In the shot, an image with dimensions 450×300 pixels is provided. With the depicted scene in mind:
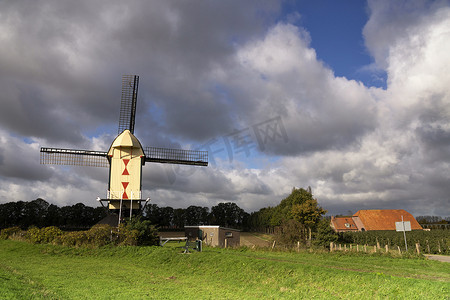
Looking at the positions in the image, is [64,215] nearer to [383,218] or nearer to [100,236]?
[100,236]

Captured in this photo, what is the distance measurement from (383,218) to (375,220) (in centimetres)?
224

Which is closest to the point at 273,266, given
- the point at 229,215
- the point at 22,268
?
the point at 22,268

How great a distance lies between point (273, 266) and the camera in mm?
16328

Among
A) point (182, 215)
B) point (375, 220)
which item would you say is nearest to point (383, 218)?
point (375, 220)

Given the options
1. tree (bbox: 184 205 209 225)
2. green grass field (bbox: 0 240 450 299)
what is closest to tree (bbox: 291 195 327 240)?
green grass field (bbox: 0 240 450 299)

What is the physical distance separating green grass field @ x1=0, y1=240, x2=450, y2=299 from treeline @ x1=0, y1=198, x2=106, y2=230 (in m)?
65.7

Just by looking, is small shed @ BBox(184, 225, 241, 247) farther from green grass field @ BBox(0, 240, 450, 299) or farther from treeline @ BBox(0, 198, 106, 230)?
treeline @ BBox(0, 198, 106, 230)

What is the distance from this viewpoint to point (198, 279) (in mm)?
15844

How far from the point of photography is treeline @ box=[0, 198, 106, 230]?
82.3 metres

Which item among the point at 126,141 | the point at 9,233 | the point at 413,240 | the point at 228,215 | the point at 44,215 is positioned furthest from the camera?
the point at 228,215

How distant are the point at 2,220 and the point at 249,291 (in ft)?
295

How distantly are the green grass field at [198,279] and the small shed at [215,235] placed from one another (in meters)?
17.6

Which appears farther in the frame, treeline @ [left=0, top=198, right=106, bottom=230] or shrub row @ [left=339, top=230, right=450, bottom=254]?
treeline @ [left=0, top=198, right=106, bottom=230]

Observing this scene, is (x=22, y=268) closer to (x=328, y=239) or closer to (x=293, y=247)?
(x=293, y=247)
